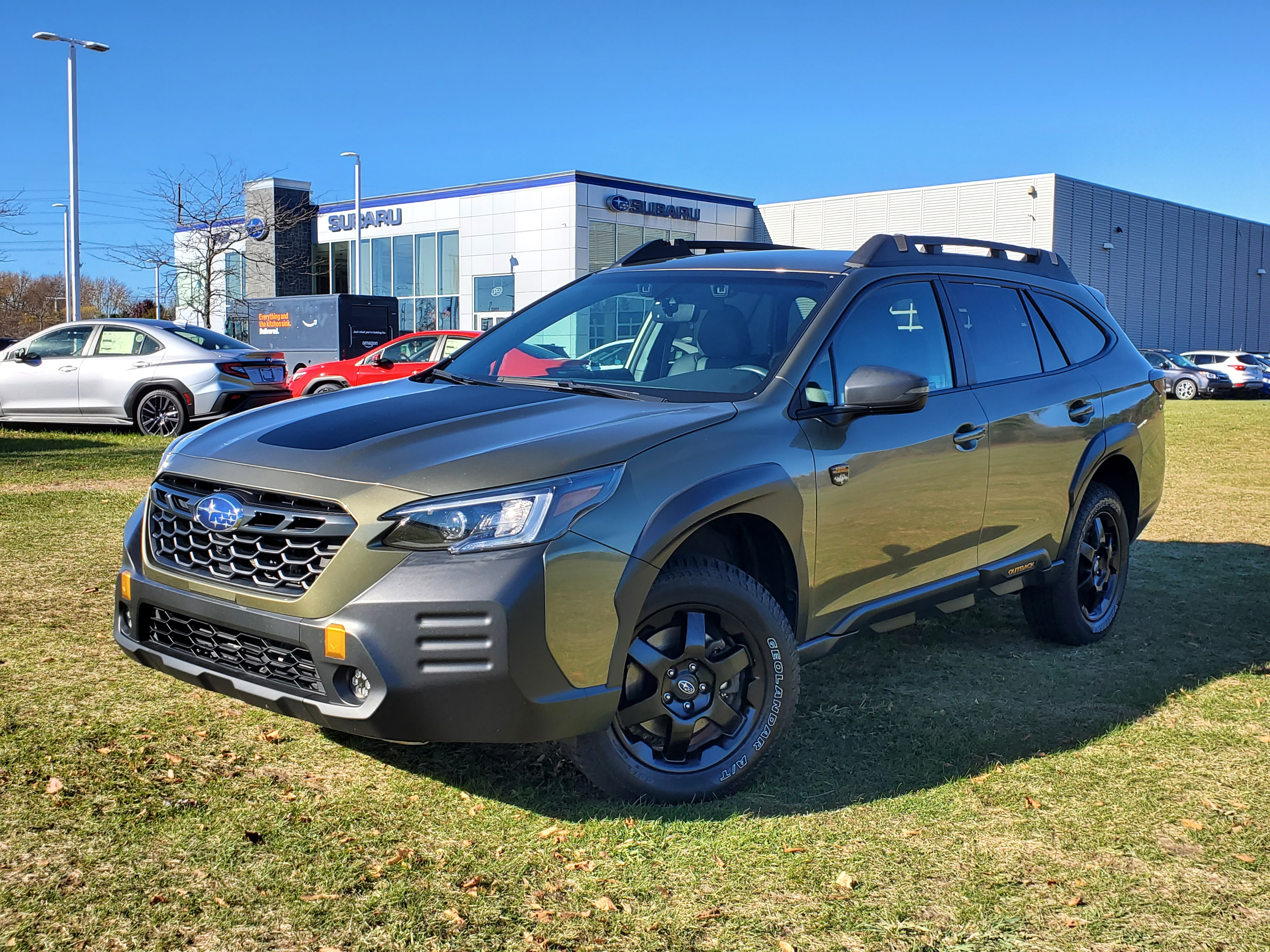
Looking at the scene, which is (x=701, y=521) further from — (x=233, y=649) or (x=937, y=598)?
(x=937, y=598)

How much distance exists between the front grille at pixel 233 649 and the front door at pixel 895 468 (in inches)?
68.4

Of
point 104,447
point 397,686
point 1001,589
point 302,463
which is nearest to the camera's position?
point 397,686

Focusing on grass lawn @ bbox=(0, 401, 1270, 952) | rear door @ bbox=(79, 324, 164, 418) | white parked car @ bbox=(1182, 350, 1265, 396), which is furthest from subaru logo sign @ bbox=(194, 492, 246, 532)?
white parked car @ bbox=(1182, 350, 1265, 396)

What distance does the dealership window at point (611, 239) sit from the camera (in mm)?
41938

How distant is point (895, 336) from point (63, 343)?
1327cm

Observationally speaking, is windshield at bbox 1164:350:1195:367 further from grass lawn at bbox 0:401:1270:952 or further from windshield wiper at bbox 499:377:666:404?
windshield wiper at bbox 499:377:666:404

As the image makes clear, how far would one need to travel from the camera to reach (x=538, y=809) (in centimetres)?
369

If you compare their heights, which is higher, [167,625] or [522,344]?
[522,344]

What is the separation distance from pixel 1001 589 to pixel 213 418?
12.0m

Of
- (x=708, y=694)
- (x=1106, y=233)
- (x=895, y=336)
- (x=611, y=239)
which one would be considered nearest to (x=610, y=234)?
(x=611, y=239)

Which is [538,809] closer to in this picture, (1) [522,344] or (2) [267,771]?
(2) [267,771]

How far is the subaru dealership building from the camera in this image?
4225 cm

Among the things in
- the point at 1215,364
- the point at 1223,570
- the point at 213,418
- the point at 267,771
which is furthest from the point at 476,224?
the point at 267,771

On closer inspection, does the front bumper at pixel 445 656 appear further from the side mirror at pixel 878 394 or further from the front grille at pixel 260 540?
the side mirror at pixel 878 394
